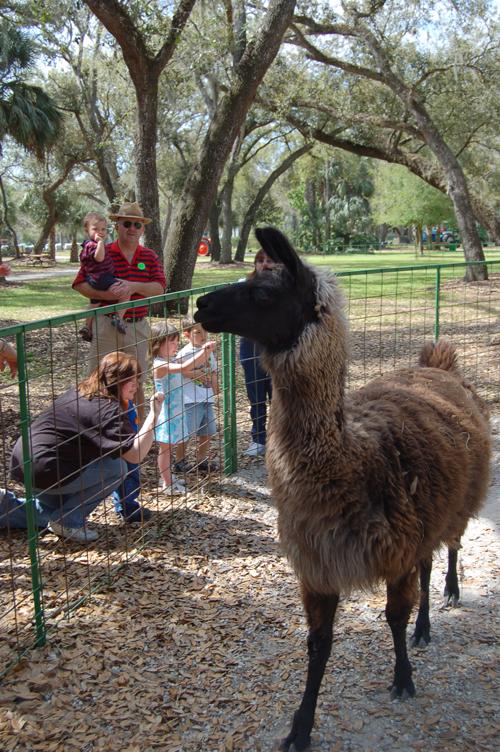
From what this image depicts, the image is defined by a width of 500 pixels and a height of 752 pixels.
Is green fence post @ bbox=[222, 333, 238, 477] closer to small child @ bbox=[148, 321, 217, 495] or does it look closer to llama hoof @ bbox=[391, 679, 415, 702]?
small child @ bbox=[148, 321, 217, 495]

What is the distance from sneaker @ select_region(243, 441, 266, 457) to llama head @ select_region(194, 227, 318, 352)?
143 inches

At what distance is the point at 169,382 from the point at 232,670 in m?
2.36

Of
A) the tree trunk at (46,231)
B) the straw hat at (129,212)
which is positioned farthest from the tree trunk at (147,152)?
the tree trunk at (46,231)

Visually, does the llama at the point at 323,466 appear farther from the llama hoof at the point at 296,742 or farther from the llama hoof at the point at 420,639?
the llama hoof at the point at 420,639

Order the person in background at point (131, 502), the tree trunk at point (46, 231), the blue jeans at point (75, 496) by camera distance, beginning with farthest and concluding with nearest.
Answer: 1. the tree trunk at point (46, 231)
2. the person in background at point (131, 502)
3. the blue jeans at point (75, 496)

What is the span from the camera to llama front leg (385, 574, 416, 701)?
9.25 feet

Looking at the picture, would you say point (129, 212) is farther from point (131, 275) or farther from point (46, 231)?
point (46, 231)

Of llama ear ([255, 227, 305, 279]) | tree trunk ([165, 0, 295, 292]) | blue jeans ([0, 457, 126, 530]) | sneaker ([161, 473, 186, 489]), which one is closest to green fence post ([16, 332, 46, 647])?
blue jeans ([0, 457, 126, 530])

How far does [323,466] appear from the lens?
99.9 inches

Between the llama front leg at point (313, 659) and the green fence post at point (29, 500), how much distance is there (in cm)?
144

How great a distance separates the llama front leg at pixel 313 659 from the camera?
2664mm

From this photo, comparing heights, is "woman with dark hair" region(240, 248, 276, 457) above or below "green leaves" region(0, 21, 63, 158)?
below

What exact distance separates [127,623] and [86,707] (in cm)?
65

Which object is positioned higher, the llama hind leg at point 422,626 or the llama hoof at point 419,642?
the llama hind leg at point 422,626
